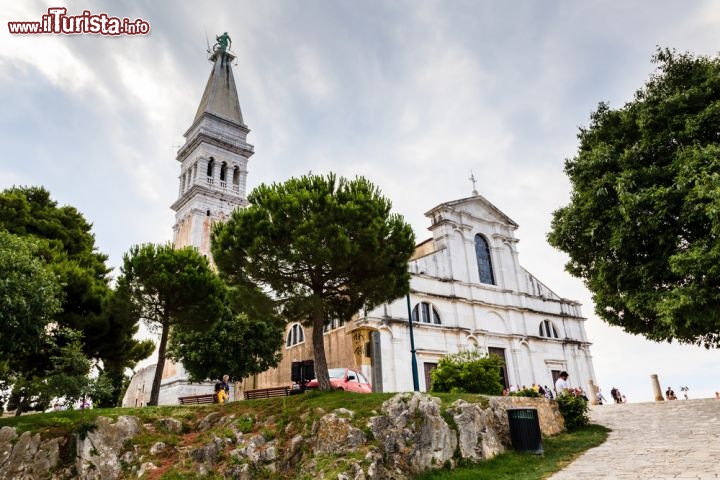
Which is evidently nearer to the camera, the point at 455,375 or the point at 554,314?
the point at 455,375

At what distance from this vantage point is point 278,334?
27906 mm

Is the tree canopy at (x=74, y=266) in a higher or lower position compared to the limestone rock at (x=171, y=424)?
higher

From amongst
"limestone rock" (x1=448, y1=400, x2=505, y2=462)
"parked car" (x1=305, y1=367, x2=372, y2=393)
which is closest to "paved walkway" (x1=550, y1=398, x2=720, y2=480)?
"limestone rock" (x1=448, y1=400, x2=505, y2=462)

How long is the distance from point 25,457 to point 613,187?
62.7 feet

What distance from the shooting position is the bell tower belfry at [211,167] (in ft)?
127

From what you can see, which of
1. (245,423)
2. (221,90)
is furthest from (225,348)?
(221,90)

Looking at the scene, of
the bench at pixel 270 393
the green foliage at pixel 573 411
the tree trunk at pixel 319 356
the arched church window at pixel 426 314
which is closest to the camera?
the tree trunk at pixel 319 356

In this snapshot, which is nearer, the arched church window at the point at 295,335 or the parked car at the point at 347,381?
the parked car at the point at 347,381

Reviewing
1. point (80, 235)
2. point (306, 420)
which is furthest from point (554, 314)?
point (80, 235)

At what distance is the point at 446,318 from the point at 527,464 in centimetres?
1773

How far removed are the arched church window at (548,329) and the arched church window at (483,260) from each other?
16.0 ft

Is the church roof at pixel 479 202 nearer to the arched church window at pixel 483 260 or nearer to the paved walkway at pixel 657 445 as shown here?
the arched church window at pixel 483 260

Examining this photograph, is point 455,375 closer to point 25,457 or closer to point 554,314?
point 25,457

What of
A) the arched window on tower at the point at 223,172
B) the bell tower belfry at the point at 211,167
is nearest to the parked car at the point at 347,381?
the bell tower belfry at the point at 211,167
